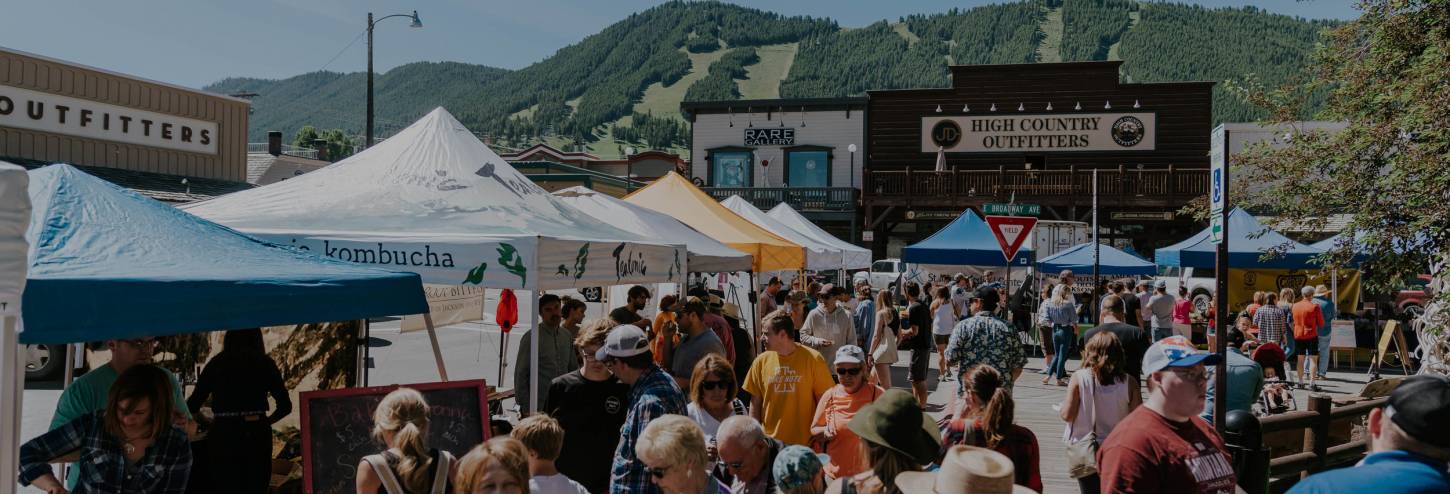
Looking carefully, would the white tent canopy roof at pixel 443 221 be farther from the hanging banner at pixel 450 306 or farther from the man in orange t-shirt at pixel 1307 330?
the man in orange t-shirt at pixel 1307 330

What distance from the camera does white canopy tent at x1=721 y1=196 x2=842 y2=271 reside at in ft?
53.0

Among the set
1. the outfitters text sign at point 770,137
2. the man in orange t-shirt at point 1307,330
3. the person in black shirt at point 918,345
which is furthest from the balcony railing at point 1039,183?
the person in black shirt at point 918,345

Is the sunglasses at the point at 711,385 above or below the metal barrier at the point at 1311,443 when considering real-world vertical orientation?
above

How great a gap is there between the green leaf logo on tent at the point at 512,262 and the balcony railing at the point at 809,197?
100 ft

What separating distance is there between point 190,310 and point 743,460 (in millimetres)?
2416

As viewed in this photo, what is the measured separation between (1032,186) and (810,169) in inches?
371

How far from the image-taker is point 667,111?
182375 mm

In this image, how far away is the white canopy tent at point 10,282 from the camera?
299cm

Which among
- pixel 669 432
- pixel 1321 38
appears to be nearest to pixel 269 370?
pixel 669 432

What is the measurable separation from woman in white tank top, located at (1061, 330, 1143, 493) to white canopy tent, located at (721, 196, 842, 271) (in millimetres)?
9864

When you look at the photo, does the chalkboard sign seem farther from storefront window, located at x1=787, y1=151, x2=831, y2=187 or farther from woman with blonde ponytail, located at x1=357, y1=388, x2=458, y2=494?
storefront window, located at x1=787, y1=151, x2=831, y2=187

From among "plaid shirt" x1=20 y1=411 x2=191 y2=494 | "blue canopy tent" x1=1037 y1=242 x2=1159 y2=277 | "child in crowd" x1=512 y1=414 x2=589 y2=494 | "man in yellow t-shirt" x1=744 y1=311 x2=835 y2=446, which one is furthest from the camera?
"blue canopy tent" x1=1037 y1=242 x2=1159 y2=277

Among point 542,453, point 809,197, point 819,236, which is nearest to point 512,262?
point 542,453

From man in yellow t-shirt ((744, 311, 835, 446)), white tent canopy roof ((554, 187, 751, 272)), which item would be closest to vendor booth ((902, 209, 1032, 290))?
white tent canopy roof ((554, 187, 751, 272))
